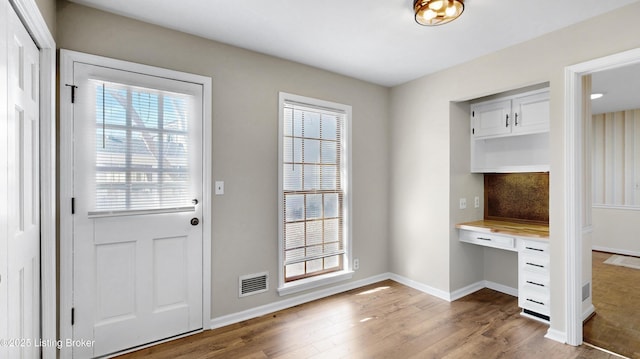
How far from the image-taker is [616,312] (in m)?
2.96

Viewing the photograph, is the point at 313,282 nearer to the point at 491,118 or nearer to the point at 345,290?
the point at 345,290

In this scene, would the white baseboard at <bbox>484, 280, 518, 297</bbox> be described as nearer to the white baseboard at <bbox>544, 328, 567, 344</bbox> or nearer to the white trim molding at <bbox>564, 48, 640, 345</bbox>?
the white baseboard at <bbox>544, 328, 567, 344</bbox>

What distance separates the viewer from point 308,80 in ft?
10.8

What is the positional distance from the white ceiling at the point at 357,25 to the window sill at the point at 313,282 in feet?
7.58

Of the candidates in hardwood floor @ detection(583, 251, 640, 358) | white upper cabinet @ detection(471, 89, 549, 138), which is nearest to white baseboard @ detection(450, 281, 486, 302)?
hardwood floor @ detection(583, 251, 640, 358)

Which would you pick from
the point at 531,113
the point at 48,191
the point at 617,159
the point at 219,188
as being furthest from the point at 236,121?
the point at 617,159

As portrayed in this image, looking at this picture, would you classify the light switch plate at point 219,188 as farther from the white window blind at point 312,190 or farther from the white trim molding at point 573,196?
the white trim molding at point 573,196

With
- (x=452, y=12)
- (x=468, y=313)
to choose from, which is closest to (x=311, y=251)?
(x=468, y=313)

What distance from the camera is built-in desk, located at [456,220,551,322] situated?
276 cm

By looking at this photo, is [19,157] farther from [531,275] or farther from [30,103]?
[531,275]

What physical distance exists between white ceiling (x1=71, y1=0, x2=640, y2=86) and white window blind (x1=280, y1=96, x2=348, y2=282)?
0.66 meters

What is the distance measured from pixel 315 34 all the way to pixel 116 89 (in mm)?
1607

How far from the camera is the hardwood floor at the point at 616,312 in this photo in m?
2.41

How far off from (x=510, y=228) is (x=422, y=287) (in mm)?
1174
